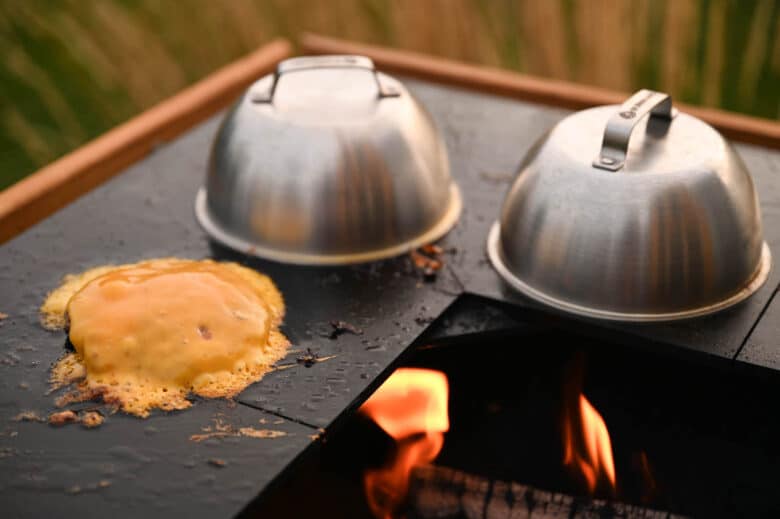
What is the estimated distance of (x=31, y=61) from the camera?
3.11m

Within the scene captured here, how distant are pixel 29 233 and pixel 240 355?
624 mm

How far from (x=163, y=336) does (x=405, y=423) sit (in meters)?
0.52

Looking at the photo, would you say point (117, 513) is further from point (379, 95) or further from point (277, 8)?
point (277, 8)

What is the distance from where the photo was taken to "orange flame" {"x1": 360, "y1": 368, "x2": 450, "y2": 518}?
1.76 meters

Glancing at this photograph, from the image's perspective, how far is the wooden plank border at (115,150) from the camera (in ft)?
6.39

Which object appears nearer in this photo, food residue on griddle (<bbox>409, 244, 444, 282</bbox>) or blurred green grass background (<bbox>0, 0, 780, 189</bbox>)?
food residue on griddle (<bbox>409, 244, 444, 282</bbox>)

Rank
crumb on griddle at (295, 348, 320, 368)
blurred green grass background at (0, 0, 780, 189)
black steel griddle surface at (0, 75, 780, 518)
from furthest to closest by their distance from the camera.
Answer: blurred green grass background at (0, 0, 780, 189)
crumb on griddle at (295, 348, 320, 368)
black steel griddle surface at (0, 75, 780, 518)

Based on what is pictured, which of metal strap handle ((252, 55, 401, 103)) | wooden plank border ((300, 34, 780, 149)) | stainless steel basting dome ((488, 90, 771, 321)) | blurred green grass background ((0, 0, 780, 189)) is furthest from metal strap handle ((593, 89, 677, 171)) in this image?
blurred green grass background ((0, 0, 780, 189))

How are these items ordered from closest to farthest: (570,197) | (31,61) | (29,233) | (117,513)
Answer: (117,513), (570,197), (29,233), (31,61)

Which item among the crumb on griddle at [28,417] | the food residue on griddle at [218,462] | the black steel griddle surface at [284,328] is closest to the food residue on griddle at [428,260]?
the black steel griddle surface at [284,328]

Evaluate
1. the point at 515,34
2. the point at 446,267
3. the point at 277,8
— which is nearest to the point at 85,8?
the point at 277,8

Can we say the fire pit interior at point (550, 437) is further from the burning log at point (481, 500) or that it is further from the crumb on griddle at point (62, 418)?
the crumb on griddle at point (62, 418)

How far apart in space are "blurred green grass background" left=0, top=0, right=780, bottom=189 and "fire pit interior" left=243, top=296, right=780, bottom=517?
1.61 metres

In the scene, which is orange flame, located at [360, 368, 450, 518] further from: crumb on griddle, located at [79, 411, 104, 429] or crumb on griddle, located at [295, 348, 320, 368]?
crumb on griddle, located at [79, 411, 104, 429]
